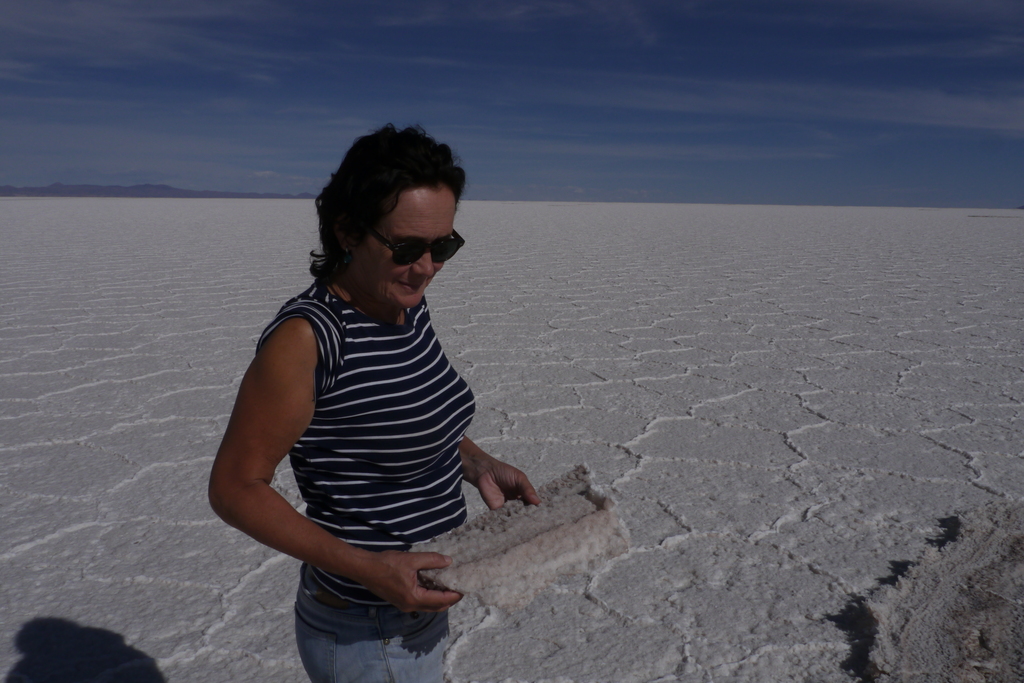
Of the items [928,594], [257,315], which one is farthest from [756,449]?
[257,315]

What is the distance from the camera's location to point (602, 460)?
8.20ft

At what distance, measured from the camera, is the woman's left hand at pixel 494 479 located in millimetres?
1132

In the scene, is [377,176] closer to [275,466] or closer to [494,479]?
[275,466]

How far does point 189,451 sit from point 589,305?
323 centimetres

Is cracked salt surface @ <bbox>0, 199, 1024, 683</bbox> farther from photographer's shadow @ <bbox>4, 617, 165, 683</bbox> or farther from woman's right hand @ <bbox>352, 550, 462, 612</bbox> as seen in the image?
woman's right hand @ <bbox>352, 550, 462, 612</bbox>

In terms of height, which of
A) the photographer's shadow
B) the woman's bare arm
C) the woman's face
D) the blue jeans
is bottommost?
the photographer's shadow

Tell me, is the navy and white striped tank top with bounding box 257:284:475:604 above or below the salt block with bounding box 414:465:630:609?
above

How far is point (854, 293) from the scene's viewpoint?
595 centimetres

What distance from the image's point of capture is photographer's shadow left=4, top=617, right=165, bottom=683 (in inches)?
57.1

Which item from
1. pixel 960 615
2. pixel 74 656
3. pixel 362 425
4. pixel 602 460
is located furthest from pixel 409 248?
pixel 602 460

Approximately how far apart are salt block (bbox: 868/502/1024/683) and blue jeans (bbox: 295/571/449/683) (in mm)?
922

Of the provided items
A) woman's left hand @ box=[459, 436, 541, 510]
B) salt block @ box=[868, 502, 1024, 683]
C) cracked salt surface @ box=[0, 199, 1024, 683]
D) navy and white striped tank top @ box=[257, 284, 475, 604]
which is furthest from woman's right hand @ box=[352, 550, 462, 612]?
salt block @ box=[868, 502, 1024, 683]

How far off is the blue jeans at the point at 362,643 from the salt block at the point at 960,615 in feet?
3.03

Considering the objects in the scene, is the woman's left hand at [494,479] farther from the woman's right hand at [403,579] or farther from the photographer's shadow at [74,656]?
the photographer's shadow at [74,656]
